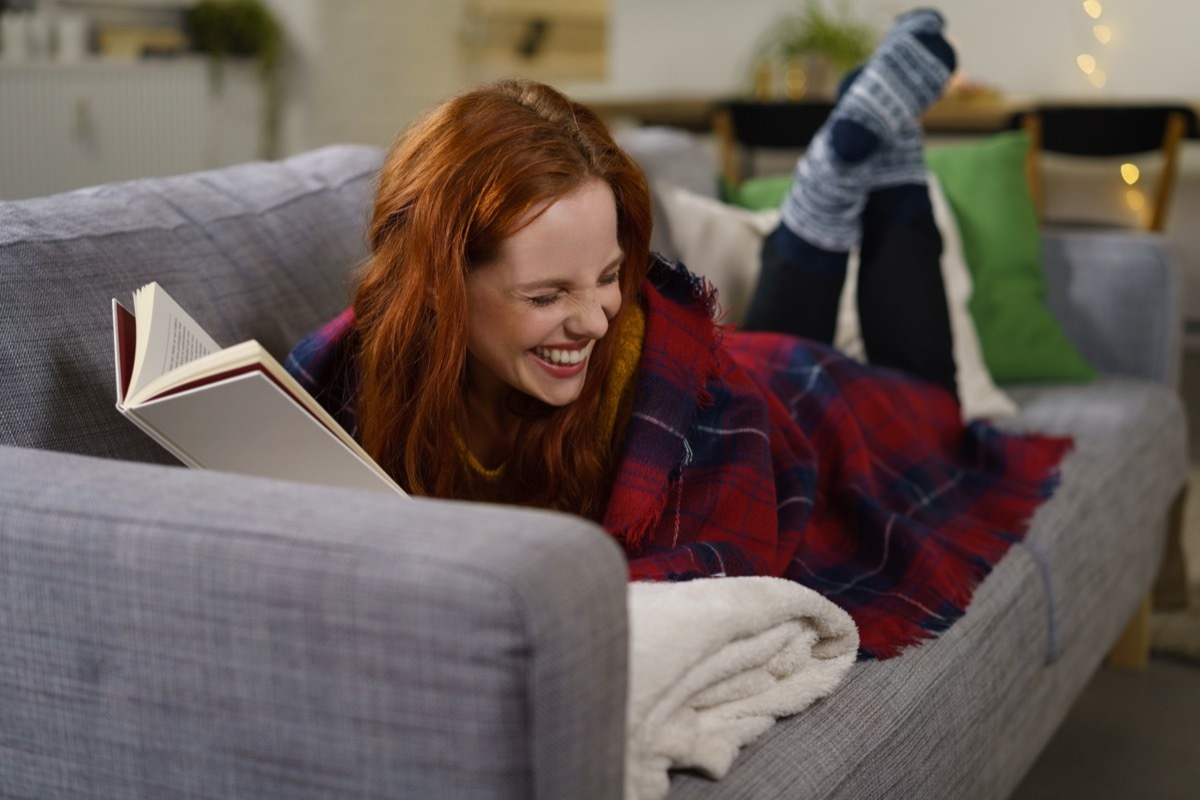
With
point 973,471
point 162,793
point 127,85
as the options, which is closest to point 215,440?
point 162,793

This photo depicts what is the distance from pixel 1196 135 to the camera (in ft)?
13.3

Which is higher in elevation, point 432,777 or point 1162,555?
point 432,777

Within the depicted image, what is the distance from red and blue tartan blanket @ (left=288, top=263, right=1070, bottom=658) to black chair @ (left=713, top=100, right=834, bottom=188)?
7.11 feet

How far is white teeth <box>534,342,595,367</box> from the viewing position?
127cm

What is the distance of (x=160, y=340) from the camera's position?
114cm

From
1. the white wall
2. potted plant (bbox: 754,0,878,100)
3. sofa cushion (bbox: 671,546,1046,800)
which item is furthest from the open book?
the white wall

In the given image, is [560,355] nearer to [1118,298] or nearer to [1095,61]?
[1118,298]

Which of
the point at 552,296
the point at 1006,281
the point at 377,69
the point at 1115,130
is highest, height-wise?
the point at 552,296

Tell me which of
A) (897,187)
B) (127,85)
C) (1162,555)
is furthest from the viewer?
(127,85)

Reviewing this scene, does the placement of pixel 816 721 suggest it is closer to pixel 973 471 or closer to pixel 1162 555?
pixel 973 471

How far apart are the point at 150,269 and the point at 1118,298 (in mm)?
1785

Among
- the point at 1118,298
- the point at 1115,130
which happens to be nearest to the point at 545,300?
the point at 1118,298

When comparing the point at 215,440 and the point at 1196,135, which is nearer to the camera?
the point at 215,440

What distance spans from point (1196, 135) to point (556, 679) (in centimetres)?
385
